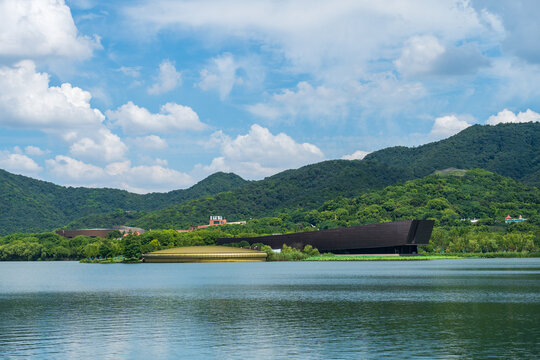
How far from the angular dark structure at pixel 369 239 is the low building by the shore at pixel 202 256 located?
18553mm

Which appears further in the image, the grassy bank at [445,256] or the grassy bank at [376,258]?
the grassy bank at [376,258]

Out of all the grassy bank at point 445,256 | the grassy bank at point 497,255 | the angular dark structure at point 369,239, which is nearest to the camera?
the grassy bank at point 497,255

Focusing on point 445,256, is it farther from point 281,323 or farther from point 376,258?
point 281,323

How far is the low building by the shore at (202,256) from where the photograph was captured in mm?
153875

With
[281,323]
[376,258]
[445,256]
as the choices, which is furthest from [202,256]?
[281,323]

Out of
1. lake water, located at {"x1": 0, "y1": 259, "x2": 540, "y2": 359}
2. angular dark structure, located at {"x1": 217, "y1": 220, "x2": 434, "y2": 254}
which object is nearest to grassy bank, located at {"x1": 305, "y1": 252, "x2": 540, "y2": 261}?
angular dark structure, located at {"x1": 217, "y1": 220, "x2": 434, "y2": 254}

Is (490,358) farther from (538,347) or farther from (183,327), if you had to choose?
(183,327)

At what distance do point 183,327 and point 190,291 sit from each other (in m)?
25.3

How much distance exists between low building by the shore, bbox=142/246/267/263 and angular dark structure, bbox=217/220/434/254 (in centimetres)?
1855

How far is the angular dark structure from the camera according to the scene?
152625 millimetres

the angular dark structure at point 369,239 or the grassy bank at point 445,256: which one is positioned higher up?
the angular dark structure at point 369,239

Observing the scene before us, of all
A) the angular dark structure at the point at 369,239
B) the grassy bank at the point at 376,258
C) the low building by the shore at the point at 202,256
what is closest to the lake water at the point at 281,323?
the grassy bank at the point at 376,258

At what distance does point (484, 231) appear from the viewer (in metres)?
177

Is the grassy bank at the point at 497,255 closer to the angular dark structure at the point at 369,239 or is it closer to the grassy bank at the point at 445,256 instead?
the grassy bank at the point at 445,256
